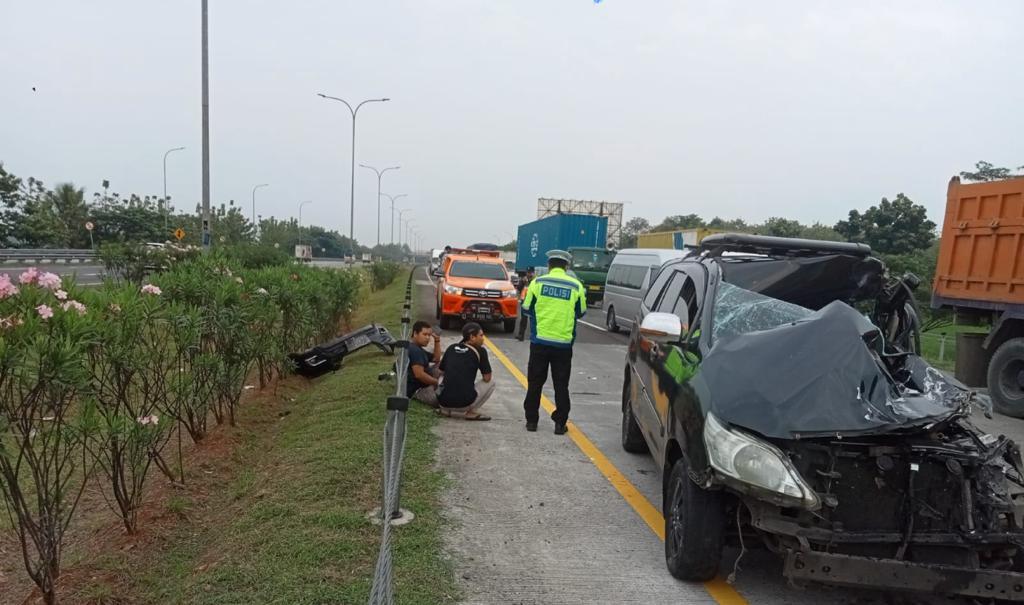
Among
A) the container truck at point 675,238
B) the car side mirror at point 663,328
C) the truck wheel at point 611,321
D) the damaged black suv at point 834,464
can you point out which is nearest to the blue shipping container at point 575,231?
the container truck at point 675,238

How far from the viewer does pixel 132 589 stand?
4.23 metres

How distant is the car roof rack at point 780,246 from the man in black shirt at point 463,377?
2.94 m

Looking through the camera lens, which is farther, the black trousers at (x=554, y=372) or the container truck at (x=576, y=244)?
the container truck at (x=576, y=244)

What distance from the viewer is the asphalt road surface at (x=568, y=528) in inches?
143

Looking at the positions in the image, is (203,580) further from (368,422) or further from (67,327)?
(368,422)

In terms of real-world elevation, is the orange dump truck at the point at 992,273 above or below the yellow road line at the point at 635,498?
above

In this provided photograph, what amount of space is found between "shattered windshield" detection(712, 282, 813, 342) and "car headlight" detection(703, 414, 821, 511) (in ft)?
2.99

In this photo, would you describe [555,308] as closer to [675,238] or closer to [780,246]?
[780,246]

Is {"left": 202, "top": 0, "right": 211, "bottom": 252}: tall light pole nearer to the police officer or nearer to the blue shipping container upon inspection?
the police officer

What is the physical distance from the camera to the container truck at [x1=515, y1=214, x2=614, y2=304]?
24.5m

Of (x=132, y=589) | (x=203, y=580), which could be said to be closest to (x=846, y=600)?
(x=203, y=580)

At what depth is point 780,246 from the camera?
4.97 meters

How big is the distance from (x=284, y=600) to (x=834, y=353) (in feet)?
9.59

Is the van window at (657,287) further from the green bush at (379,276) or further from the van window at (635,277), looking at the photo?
the green bush at (379,276)
